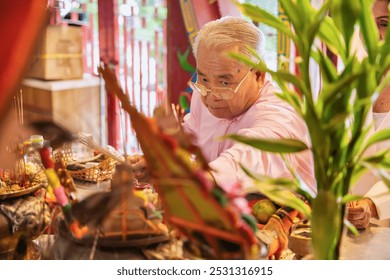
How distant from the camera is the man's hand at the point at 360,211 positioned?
1108mm

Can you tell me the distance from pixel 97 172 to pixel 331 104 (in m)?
0.51

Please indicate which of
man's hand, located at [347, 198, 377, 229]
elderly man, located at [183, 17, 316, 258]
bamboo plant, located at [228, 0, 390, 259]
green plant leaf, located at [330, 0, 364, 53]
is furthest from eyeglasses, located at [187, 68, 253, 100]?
man's hand, located at [347, 198, 377, 229]

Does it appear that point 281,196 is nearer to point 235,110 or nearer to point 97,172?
point 235,110

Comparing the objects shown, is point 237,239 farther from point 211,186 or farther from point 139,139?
point 139,139

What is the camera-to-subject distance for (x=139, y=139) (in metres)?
1.02

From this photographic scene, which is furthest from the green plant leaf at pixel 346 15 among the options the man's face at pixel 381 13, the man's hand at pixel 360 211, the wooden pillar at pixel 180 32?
the man's hand at pixel 360 211

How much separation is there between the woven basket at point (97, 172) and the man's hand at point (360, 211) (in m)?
0.53

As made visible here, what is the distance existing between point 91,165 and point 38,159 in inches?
4.7

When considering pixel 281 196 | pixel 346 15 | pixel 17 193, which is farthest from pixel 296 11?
pixel 17 193

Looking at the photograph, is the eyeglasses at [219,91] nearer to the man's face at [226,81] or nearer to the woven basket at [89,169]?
the man's face at [226,81]

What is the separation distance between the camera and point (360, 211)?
1.11 meters

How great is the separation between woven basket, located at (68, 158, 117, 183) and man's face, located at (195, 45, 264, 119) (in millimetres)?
248

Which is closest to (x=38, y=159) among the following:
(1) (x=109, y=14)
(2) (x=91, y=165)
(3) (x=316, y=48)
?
(2) (x=91, y=165)

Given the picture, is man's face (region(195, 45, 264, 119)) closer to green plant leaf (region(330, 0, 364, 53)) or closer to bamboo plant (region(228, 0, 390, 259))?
bamboo plant (region(228, 0, 390, 259))
